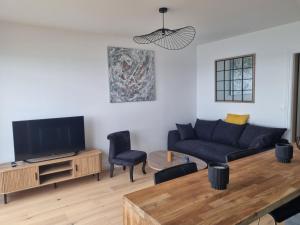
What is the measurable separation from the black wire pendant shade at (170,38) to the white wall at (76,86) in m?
0.24

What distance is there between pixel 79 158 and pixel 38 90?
1.23 meters

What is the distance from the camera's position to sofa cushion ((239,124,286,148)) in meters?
3.61

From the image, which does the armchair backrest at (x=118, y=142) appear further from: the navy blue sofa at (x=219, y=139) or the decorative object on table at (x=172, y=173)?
the decorative object on table at (x=172, y=173)

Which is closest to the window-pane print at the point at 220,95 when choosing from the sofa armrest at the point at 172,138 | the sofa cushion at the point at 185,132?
the sofa cushion at the point at 185,132

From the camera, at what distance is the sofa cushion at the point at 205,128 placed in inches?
184

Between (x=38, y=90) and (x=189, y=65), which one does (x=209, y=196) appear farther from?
(x=189, y=65)

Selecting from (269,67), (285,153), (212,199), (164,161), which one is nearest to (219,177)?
(212,199)

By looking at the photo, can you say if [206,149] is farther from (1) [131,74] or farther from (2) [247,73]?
(1) [131,74]

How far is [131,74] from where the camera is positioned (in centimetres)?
433

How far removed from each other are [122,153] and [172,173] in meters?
2.37

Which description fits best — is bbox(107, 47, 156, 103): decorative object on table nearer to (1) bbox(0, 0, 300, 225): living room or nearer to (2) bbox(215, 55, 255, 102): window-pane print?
(1) bbox(0, 0, 300, 225): living room

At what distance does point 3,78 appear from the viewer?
10.7 feet

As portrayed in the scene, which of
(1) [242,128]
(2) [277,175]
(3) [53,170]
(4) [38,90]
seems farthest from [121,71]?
(2) [277,175]

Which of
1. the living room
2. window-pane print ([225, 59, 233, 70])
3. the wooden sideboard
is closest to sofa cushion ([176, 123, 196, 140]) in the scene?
the living room
